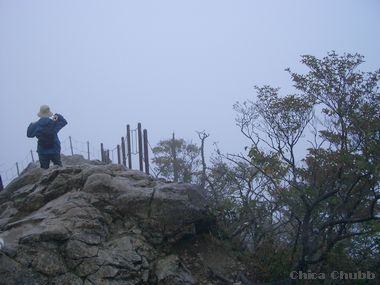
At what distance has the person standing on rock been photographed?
9.96 metres

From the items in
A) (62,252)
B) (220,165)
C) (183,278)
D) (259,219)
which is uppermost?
(220,165)

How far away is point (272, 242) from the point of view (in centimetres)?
802

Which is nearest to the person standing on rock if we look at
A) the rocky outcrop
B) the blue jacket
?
the blue jacket

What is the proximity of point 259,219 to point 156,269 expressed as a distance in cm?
237

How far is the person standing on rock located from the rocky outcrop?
1.34 meters

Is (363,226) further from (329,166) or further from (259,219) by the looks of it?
(259,219)

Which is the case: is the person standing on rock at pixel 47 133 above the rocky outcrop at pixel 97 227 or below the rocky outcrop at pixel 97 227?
above

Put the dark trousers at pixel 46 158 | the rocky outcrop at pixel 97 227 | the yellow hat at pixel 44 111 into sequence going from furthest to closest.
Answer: the dark trousers at pixel 46 158, the yellow hat at pixel 44 111, the rocky outcrop at pixel 97 227

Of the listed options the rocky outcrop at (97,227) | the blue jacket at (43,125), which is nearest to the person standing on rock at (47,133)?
the blue jacket at (43,125)

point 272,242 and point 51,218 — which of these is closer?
point 51,218

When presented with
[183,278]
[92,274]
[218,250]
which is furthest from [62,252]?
[218,250]

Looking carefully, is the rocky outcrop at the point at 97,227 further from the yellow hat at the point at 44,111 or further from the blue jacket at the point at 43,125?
the yellow hat at the point at 44,111

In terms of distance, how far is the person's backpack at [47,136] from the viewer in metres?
9.96

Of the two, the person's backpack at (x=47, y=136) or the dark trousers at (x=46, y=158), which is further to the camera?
the dark trousers at (x=46, y=158)
